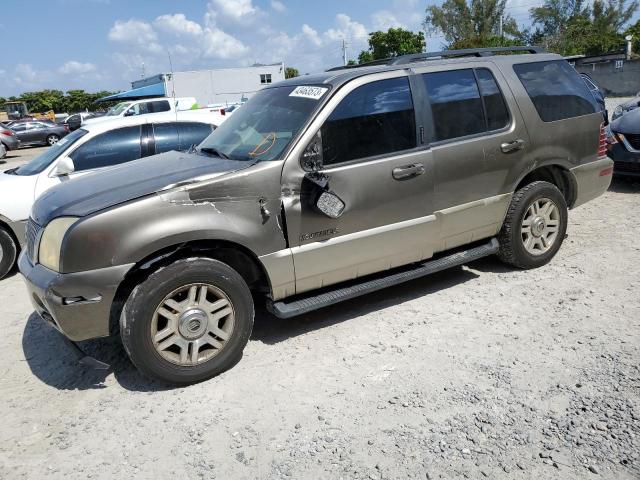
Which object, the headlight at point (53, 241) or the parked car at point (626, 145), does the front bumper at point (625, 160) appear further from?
the headlight at point (53, 241)

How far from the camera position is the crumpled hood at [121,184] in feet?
11.5

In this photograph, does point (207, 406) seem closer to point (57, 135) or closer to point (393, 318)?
point (393, 318)

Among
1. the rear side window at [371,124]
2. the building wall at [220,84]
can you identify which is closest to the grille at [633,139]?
the rear side window at [371,124]

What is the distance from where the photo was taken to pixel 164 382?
3.60m

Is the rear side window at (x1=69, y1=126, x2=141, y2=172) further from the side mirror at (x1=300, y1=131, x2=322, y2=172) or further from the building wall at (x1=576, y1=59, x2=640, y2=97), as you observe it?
the building wall at (x1=576, y1=59, x2=640, y2=97)

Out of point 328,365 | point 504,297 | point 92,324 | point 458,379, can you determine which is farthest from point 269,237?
point 504,297

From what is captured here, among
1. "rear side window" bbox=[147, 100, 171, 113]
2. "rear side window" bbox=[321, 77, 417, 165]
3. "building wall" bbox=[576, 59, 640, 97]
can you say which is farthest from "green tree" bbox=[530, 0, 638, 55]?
"rear side window" bbox=[321, 77, 417, 165]

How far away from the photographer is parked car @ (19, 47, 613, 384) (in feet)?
11.2

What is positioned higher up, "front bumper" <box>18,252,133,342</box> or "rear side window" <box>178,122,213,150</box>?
"rear side window" <box>178,122,213,150</box>

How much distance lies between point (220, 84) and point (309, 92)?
39.4 meters

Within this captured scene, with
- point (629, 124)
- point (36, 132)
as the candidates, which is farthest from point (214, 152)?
point (36, 132)

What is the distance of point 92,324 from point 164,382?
0.59 metres

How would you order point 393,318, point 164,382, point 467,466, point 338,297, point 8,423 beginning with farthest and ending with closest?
point 393,318 < point 338,297 < point 164,382 < point 8,423 < point 467,466

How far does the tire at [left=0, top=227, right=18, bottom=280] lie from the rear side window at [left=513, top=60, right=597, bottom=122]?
18.0 feet
